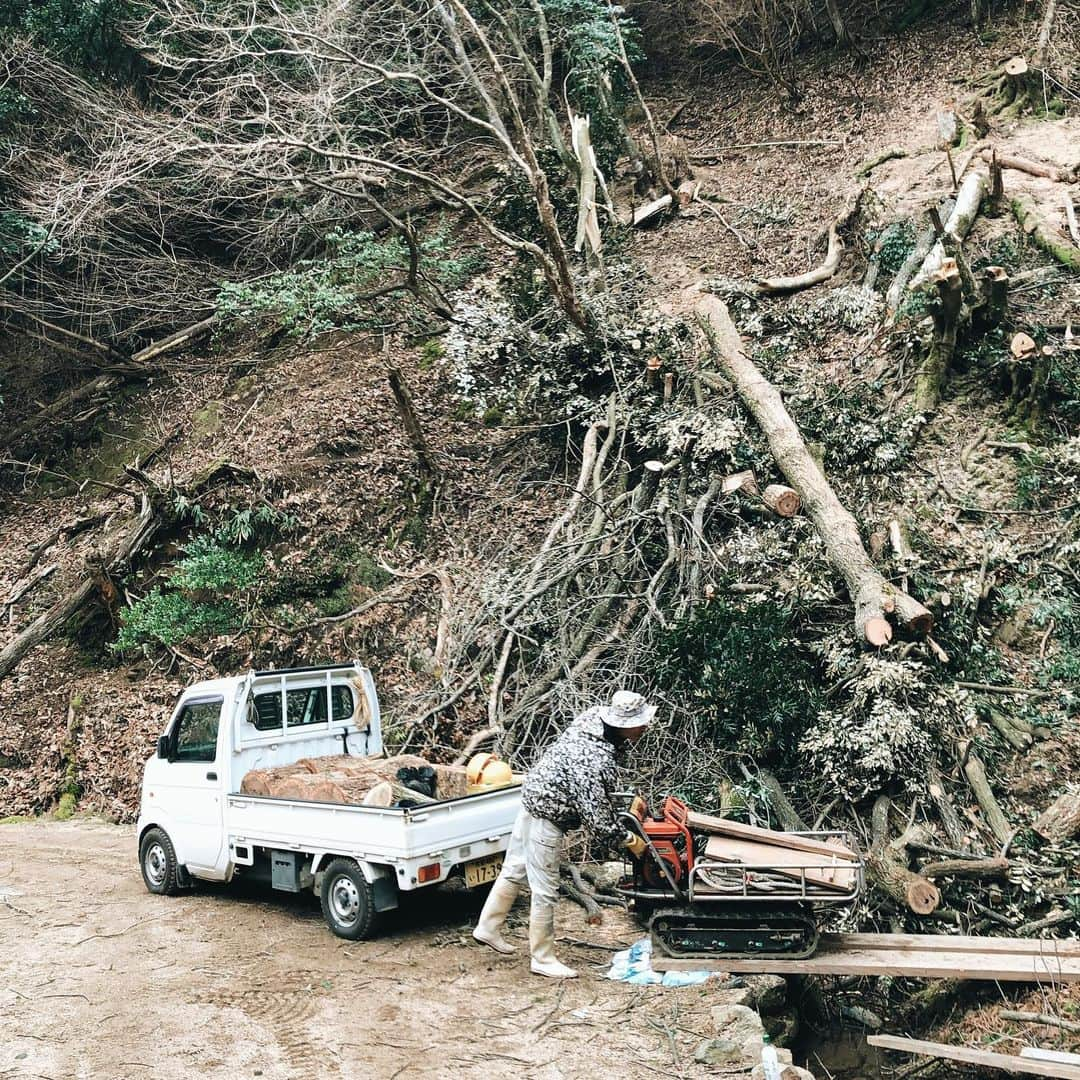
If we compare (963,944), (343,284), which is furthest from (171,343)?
(963,944)

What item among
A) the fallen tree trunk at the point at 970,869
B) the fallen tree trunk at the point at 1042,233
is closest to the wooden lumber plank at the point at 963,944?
the fallen tree trunk at the point at 970,869

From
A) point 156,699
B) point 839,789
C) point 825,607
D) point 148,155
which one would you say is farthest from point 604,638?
point 148,155

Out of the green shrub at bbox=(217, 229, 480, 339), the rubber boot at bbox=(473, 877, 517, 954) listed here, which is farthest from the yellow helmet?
the green shrub at bbox=(217, 229, 480, 339)

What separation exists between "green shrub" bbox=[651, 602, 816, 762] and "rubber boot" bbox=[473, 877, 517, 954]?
2.72 metres

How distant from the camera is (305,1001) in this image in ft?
19.4

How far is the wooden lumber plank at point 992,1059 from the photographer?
5.19 meters

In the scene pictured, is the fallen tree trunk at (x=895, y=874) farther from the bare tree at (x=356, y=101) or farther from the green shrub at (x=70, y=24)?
the green shrub at (x=70, y=24)

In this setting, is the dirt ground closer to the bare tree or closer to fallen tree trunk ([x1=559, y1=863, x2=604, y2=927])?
fallen tree trunk ([x1=559, y1=863, x2=604, y2=927])

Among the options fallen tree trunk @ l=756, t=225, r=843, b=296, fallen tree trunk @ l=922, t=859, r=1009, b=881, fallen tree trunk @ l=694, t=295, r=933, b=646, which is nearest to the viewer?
fallen tree trunk @ l=922, t=859, r=1009, b=881

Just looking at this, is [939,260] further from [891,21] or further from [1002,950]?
[891,21]

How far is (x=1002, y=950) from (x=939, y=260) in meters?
8.95

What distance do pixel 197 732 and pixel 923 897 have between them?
5798 mm

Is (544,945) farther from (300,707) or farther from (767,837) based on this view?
(300,707)

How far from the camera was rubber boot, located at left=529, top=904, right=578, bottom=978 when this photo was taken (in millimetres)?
6293
